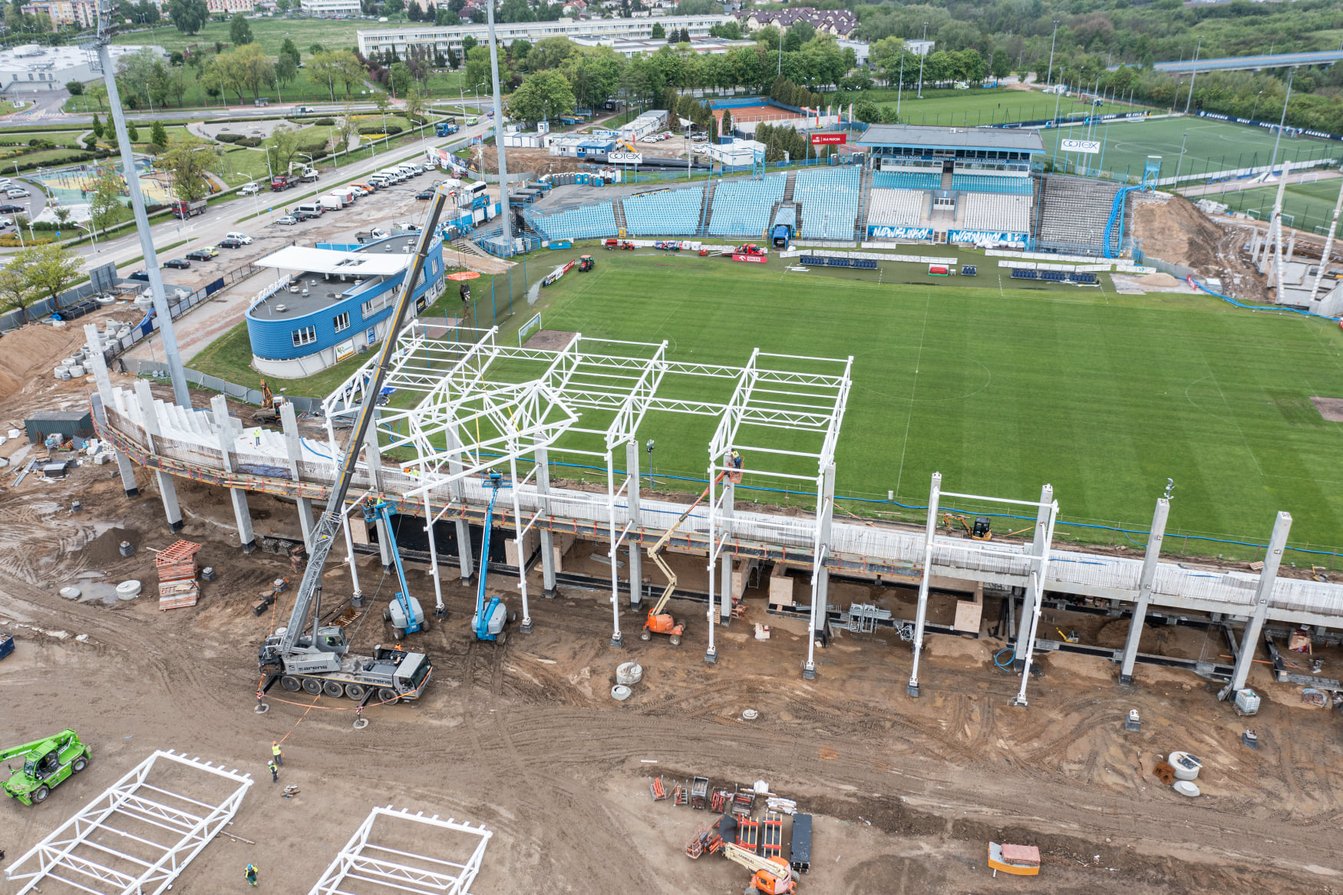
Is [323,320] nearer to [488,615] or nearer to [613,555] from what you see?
[488,615]

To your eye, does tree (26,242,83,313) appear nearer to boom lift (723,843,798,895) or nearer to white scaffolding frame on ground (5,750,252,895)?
white scaffolding frame on ground (5,750,252,895)

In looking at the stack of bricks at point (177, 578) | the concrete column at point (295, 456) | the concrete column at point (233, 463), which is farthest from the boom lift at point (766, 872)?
the concrete column at point (233, 463)

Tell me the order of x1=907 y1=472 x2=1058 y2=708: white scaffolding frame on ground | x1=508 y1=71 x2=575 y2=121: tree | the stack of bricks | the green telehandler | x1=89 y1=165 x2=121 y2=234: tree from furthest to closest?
x1=508 y1=71 x2=575 y2=121: tree < x1=89 y1=165 x2=121 y2=234: tree < the stack of bricks < x1=907 y1=472 x2=1058 y2=708: white scaffolding frame on ground < the green telehandler

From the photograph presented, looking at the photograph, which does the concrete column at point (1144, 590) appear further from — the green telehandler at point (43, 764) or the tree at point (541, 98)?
the tree at point (541, 98)

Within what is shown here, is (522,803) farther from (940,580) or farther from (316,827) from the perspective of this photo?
(940,580)

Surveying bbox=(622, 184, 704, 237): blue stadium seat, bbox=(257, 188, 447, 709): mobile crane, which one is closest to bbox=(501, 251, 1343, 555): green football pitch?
bbox=(622, 184, 704, 237): blue stadium seat

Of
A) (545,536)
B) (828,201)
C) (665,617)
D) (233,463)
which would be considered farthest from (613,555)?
(828,201)
